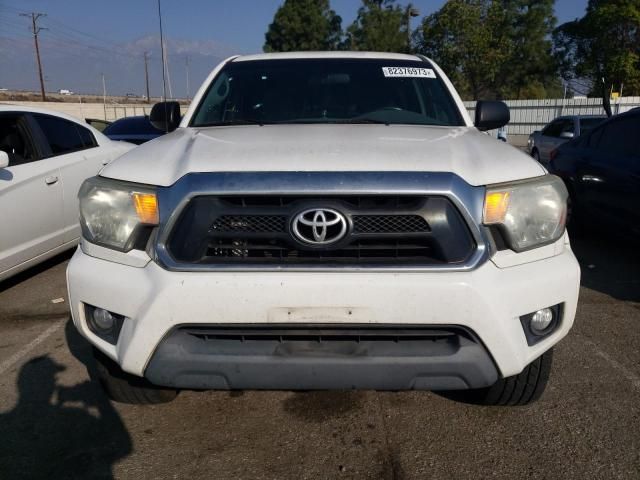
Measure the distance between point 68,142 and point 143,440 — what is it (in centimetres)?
379

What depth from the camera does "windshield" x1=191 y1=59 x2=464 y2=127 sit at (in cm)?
340

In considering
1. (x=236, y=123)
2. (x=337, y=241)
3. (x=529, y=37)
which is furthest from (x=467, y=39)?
(x=337, y=241)

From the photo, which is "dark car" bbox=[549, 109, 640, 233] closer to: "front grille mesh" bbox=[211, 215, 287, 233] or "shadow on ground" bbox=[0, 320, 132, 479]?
"front grille mesh" bbox=[211, 215, 287, 233]

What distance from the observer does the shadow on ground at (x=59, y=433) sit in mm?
2385

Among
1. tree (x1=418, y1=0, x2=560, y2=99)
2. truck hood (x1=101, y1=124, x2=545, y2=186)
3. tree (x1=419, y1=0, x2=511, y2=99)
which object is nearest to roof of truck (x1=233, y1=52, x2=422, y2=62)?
truck hood (x1=101, y1=124, x2=545, y2=186)

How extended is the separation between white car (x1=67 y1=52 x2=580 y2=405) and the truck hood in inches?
0.5

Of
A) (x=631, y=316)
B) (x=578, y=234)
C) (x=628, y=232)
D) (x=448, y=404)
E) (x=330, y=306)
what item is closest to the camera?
(x=330, y=306)

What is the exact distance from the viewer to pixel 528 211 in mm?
2262

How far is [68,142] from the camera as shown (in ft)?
17.9

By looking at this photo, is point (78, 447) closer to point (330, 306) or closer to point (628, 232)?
point (330, 306)

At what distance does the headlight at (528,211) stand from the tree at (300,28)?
1689 inches

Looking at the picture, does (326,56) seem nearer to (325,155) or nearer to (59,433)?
(325,155)

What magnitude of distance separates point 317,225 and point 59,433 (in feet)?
5.39

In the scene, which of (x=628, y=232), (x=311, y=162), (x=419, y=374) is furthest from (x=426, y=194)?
(x=628, y=232)
